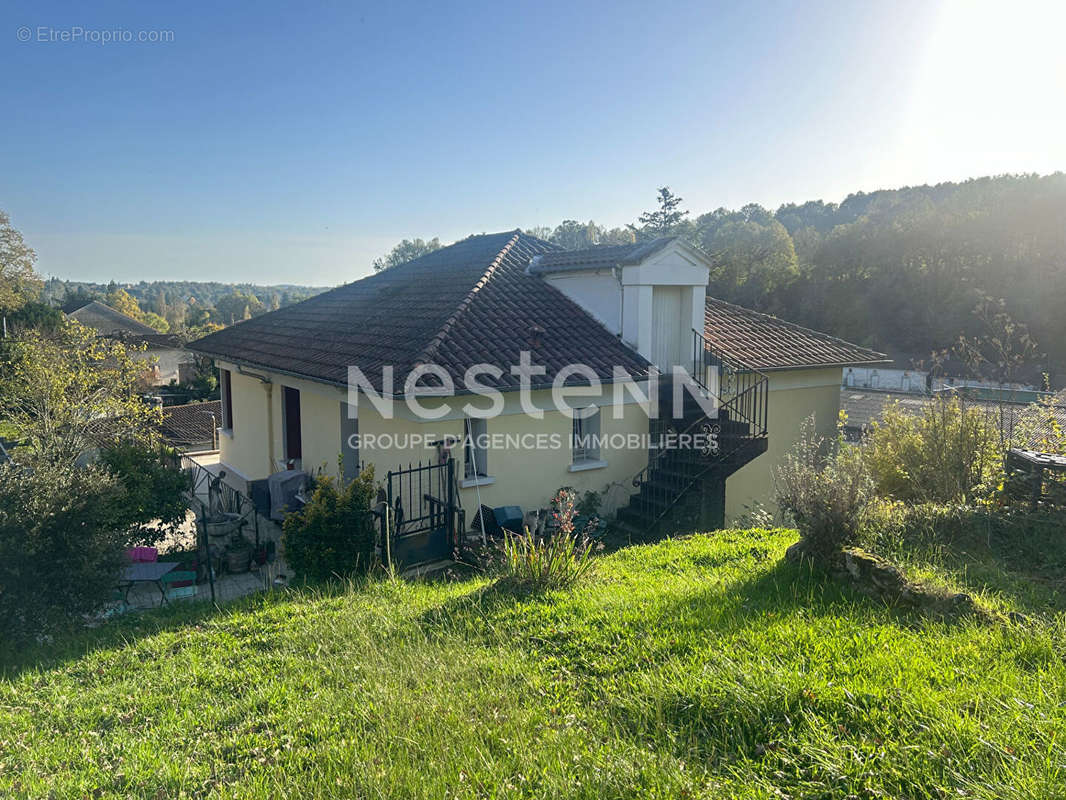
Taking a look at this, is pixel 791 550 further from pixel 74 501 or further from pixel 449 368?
pixel 74 501

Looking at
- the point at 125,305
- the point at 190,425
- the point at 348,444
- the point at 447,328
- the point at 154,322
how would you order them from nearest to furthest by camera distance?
the point at 447,328
the point at 348,444
the point at 190,425
the point at 125,305
the point at 154,322

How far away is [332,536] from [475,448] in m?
2.94

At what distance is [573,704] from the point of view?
4457 mm

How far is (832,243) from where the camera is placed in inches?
2393

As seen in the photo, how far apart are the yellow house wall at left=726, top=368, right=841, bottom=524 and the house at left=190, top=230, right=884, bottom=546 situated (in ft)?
0.15

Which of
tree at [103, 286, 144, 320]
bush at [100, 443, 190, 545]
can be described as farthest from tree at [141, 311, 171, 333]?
bush at [100, 443, 190, 545]

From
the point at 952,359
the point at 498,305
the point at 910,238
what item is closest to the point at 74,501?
the point at 498,305

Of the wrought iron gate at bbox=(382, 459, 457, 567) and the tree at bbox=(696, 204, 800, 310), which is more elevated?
the tree at bbox=(696, 204, 800, 310)

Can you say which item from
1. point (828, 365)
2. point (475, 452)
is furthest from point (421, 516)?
point (828, 365)

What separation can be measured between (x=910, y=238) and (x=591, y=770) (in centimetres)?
6334

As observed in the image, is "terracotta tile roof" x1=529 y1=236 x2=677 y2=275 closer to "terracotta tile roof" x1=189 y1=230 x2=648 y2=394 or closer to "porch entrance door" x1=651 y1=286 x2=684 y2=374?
"terracotta tile roof" x1=189 y1=230 x2=648 y2=394

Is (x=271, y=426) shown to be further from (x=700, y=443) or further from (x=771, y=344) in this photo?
(x=771, y=344)

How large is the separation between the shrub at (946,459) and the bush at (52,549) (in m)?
10.9

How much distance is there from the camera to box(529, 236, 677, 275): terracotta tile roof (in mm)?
12930
